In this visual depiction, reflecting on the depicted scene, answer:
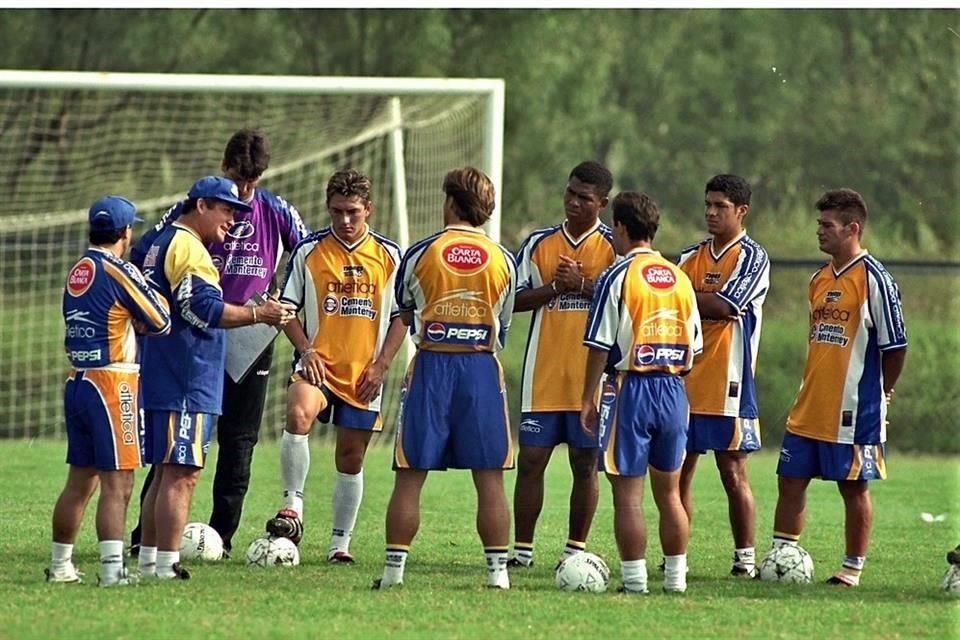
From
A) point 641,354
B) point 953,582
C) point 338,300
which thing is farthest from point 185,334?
point 953,582

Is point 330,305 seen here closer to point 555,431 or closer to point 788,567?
point 555,431

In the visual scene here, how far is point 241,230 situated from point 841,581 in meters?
3.95

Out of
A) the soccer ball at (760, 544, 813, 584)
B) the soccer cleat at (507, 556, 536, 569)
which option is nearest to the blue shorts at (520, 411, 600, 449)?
the soccer cleat at (507, 556, 536, 569)

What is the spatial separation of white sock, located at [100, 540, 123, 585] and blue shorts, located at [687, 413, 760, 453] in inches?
126

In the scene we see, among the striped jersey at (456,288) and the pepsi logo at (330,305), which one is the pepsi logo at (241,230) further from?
the striped jersey at (456,288)

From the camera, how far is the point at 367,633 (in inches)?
298

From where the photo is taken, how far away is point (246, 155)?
9.96 metres

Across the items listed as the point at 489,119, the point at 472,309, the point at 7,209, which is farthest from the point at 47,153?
the point at 472,309

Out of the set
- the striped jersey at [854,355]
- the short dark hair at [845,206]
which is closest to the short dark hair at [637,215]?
the short dark hair at [845,206]

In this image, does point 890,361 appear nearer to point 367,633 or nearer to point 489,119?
point 367,633

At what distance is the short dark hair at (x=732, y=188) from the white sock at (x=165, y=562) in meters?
3.52

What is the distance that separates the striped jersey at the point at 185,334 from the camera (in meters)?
8.74

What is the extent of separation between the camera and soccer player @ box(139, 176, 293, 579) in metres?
8.77

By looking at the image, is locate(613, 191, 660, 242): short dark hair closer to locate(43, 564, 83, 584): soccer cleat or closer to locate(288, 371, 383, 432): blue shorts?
locate(288, 371, 383, 432): blue shorts
